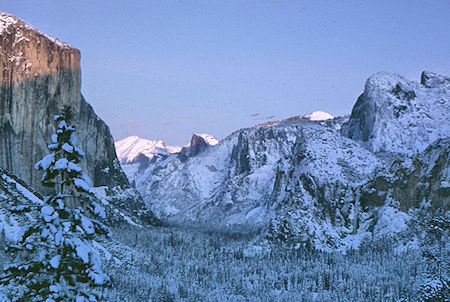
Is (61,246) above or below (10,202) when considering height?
above

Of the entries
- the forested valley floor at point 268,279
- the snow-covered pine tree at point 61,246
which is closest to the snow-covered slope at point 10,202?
the forested valley floor at point 268,279

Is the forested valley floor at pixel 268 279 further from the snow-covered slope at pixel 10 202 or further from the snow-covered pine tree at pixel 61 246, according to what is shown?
the snow-covered pine tree at pixel 61 246

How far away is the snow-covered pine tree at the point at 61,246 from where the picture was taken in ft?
78.3

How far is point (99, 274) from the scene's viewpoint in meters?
24.5

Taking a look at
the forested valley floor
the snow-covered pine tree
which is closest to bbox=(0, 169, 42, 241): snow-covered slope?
the forested valley floor

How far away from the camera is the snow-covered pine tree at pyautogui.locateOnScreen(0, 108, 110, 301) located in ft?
78.3

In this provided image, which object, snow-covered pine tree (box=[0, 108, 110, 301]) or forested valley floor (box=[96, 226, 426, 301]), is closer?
snow-covered pine tree (box=[0, 108, 110, 301])

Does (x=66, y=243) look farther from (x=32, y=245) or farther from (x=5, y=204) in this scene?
(x=5, y=204)

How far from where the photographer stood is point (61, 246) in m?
24.5

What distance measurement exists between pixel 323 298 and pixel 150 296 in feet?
161

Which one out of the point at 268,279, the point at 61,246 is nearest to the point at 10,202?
the point at 268,279

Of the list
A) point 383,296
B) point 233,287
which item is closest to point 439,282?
point 383,296

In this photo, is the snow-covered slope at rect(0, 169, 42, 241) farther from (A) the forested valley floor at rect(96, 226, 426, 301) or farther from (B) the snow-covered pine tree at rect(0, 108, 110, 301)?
(B) the snow-covered pine tree at rect(0, 108, 110, 301)

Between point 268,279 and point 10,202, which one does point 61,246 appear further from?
point 268,279
